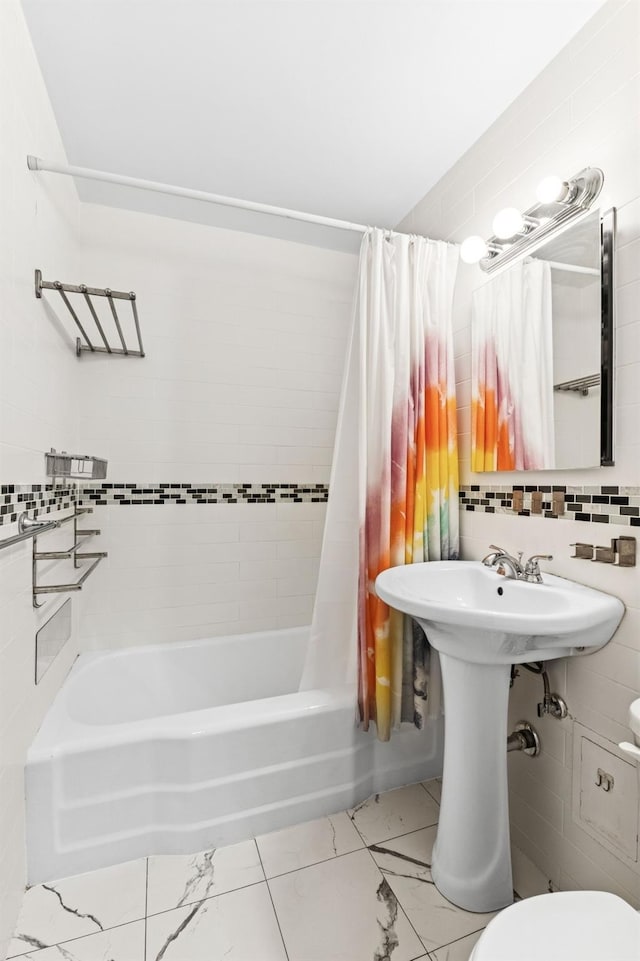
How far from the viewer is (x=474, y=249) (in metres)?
1.54

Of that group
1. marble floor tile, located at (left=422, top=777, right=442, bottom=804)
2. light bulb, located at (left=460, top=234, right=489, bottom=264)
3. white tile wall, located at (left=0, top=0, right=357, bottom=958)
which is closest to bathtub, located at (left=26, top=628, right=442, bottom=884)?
marble floor tile, located at (left=422, top=777, right=442, bottom=804)

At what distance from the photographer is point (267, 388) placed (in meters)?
2.29

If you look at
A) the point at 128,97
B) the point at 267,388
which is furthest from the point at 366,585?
the point at 128,97

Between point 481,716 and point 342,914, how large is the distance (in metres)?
0.64

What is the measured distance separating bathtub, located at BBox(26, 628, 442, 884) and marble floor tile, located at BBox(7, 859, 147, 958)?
33mm

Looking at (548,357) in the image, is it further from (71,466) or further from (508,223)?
(71,466)

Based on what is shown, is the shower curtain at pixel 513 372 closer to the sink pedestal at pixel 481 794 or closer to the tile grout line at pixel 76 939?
the sink pedestal at pixel 481 794

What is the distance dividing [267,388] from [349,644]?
1.28 meters

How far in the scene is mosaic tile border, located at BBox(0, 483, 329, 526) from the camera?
1.75 m

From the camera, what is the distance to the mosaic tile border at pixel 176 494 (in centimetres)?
175

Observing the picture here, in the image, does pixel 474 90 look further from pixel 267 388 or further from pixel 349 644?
pixel 349 644

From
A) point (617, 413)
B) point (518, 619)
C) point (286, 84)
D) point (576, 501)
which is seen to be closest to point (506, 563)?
point (576, 501)

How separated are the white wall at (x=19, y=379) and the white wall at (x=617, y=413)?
1.46 meters

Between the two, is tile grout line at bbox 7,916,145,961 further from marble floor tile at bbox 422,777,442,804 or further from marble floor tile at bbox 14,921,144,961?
marble floor tile at bbox 422,777,442,804
